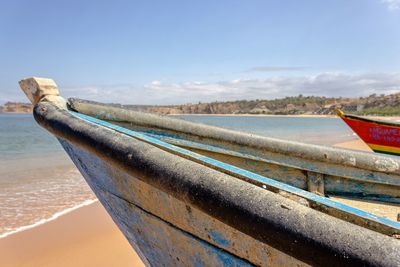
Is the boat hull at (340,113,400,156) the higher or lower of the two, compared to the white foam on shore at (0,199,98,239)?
higher

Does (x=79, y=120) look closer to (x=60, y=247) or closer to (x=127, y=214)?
(x=127, y=214)

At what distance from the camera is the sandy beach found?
11.9 feet

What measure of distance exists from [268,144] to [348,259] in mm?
1973

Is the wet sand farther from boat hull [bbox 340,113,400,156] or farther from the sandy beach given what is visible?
boat hull [bbox 340,113,400,156]

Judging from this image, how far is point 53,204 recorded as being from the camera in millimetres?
5715

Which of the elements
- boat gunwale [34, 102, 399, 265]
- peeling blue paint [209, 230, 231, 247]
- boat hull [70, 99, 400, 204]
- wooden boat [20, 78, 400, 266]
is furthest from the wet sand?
boat gunwale [34, 102, 399, 265]

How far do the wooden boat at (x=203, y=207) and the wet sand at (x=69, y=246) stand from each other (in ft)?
6.99

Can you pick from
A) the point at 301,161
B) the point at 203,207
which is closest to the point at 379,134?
the point at 301,161

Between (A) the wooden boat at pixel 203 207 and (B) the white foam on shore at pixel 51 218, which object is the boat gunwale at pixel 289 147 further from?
(B) the white foam on shore at pixel 51 218

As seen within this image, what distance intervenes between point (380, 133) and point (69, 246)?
612 cm

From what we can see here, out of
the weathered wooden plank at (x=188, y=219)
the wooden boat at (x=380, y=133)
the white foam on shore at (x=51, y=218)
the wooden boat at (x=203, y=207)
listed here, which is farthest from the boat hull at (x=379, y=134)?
the weathered wooden plank at (x=188, y=219)

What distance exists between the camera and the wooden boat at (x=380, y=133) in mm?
6668

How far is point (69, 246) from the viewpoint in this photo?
3.98 meters

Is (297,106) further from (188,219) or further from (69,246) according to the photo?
(188,219)
